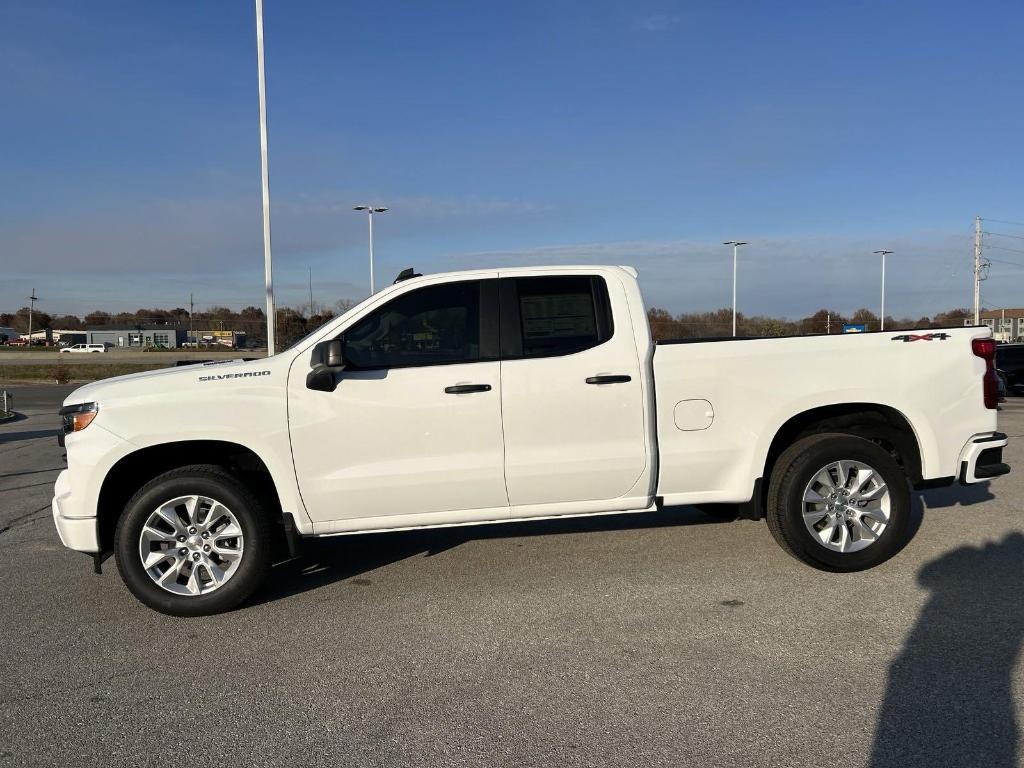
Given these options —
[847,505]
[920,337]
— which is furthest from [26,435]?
[920,337]

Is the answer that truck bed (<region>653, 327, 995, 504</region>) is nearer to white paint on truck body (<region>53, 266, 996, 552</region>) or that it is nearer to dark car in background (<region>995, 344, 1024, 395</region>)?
white paint on truck body (<region>53, 266, 996, 552</region>)

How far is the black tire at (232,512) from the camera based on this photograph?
4637mm

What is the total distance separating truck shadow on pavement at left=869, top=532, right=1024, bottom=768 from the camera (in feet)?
9.91

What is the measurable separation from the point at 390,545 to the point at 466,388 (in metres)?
1.97

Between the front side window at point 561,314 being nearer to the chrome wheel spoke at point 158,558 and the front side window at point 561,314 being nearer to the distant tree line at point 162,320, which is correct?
the chrome wheel spoke at point 158,558

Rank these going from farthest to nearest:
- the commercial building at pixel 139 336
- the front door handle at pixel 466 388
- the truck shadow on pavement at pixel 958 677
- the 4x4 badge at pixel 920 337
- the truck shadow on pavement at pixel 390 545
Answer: the commercial building at pixel 139 336, the truck shadow on pavement at pixel 390 545, the 4x4 badge at pixel 920 337, the front door handle at pixel 466 388, the truck shadow on pavement at pixel 958 677

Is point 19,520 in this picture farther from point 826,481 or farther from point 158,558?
point 826,481

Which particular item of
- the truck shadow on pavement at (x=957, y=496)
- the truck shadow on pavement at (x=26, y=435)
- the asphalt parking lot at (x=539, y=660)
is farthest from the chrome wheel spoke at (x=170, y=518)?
the truck shadow on pavement at (x=26, y=435)

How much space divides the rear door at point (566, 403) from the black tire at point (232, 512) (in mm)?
1523

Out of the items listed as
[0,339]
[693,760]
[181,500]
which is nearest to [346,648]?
[181,500]

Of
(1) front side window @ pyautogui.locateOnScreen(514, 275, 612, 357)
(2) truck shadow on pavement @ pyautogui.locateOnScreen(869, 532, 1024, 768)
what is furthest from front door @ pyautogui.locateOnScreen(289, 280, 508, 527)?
(2) truck shadow on pavement @ pyautogui.locateOnScreen(869, 532, 1024, 768)

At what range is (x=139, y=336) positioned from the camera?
366 ft

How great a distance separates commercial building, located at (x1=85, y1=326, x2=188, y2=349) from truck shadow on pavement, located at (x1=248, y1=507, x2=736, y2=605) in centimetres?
10844

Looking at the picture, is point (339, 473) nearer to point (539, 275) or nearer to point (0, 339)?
point (539, 275)
